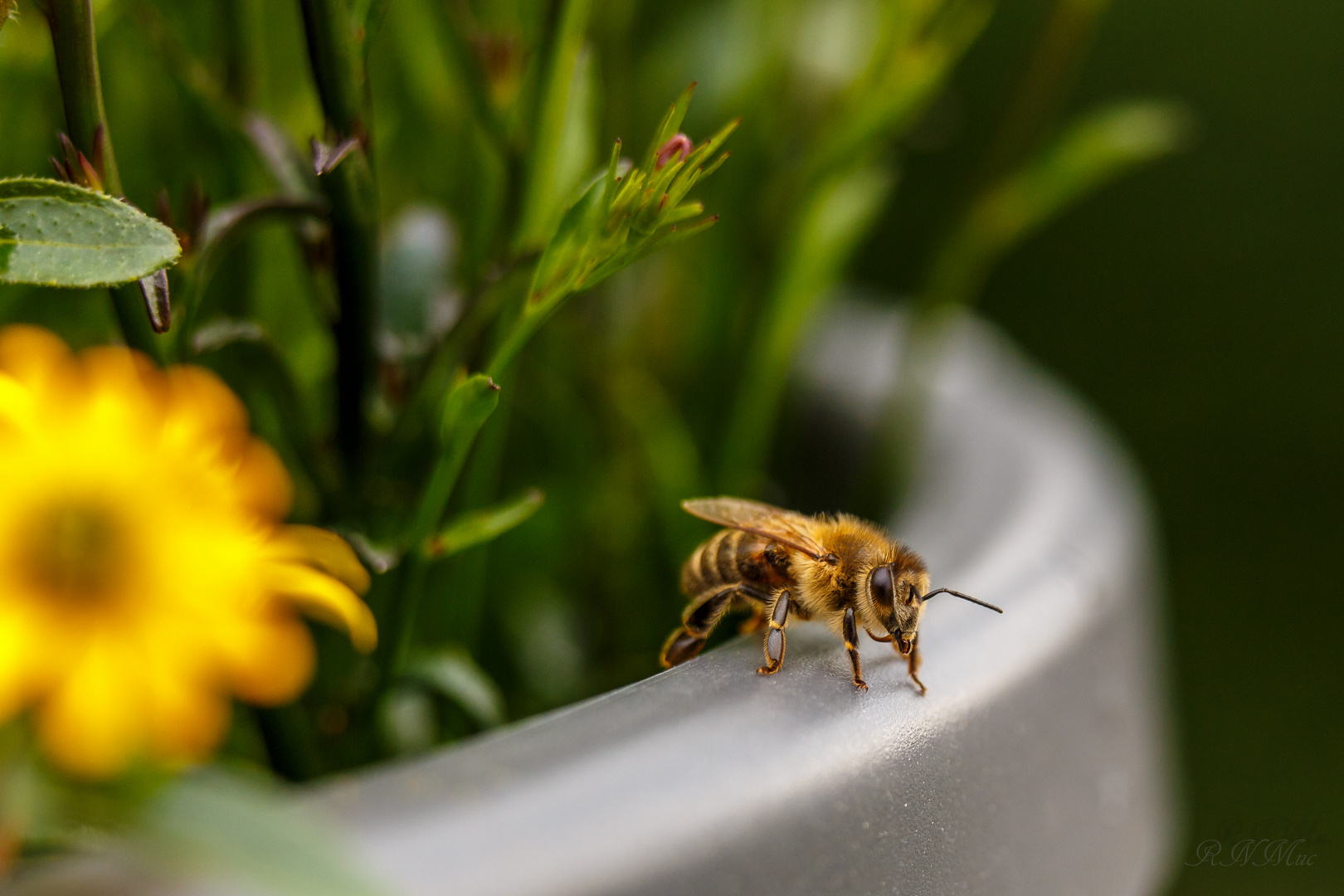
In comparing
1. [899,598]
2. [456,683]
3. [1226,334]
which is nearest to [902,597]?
[899,598]

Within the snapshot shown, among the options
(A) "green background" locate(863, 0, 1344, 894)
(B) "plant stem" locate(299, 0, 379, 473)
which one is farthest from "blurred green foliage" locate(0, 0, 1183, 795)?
(A) "green background" locate(863, 0, 1344, 894)

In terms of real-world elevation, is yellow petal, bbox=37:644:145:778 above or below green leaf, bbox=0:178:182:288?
below

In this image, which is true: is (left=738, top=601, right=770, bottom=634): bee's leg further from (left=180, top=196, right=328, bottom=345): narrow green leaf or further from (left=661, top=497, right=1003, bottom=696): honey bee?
(left=180, top=196, right=328, bottom=345): narrow green leaf

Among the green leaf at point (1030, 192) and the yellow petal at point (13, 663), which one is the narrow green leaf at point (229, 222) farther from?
the green leaf at point (1030, 192)

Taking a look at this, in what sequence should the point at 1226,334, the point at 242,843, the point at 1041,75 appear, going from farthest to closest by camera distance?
the point at 1226,334 < the point at 1041,75 < the point at 242,843

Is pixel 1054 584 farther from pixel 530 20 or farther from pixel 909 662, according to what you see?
pixel 530 20

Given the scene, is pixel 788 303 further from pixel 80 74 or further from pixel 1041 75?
pixel 80 74
